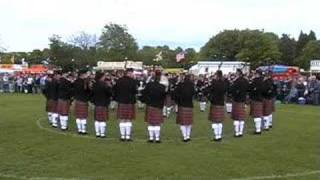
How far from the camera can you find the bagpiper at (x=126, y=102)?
16.0 m

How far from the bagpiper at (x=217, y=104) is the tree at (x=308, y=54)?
282ft

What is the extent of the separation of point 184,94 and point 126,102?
146cm

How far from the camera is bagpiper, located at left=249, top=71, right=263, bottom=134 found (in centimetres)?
1806

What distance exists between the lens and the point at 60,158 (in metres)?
13.2

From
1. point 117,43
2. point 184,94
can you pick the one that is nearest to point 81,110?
point 184,94

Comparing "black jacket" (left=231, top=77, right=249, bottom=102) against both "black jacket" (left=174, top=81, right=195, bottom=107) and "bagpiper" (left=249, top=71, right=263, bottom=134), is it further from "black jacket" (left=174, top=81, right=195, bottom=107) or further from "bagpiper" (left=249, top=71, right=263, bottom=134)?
"black jacket" (left=174, top=81, right=195, bottom=107)

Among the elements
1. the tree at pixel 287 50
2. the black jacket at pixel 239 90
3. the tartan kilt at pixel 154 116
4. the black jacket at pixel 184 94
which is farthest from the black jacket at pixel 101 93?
the tree at pixel 287 50

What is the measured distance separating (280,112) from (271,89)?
7.96 m

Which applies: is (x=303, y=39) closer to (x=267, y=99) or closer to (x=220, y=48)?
(x=220, y=48)

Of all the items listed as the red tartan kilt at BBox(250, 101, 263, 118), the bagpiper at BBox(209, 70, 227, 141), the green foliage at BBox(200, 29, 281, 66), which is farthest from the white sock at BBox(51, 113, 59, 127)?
the green foliage at BBox(200, 29, 281, 66)

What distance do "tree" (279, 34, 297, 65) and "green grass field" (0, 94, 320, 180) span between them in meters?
91.9

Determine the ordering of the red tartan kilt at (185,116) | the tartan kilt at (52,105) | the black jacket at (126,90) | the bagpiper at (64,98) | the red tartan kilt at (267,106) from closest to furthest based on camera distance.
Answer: the red tartan kilt at (185,116) < the black jacket at (126,90) < the bagpiper at (64,98) < the red tartan kilt at (267,106) < the tartan kilt at (52,105)

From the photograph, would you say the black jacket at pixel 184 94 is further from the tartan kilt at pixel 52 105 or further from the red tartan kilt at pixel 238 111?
the tartan kilt at pixel 52 105

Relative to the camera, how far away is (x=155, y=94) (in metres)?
15.7
